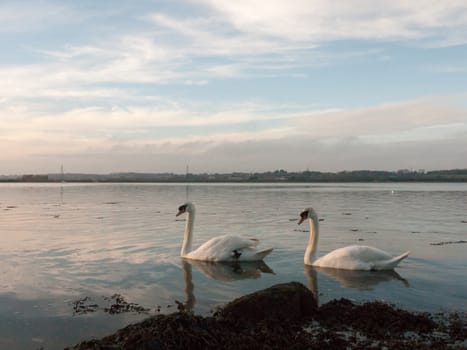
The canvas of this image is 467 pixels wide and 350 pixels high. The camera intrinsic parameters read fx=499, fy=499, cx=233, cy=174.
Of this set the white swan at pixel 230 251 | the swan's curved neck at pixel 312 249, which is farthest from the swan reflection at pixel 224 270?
the swan's curved neck at pixel 312 249

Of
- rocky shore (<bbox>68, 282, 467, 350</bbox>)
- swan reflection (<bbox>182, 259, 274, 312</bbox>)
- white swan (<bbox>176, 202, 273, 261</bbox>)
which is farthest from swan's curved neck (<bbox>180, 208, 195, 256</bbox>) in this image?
rocky shore (<bbox>68, 282, 467, 350</bbox>)

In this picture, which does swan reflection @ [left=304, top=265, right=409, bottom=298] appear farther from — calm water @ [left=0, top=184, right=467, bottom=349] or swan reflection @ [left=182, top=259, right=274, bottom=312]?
swan reflection @ [left=182, top=259, right=274, bottom=312]

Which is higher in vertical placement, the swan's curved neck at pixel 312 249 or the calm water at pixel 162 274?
the swan's curved neck at pixel 312 249

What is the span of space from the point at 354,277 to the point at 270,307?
182 inches

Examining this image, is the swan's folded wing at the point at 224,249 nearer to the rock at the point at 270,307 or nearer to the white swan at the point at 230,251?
the white swan at the point at 230,251

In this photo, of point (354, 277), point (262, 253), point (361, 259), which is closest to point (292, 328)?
point (354, 277)

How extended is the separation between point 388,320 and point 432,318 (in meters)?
0.91

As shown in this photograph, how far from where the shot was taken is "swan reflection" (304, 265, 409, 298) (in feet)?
36.8

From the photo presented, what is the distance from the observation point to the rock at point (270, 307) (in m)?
8.02

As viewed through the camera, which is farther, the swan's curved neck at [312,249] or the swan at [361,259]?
the swan's curved neck at [312,249]

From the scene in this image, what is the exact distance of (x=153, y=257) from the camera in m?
14.9

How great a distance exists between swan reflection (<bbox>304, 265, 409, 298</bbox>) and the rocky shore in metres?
2.23

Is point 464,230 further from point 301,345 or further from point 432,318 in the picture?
point 301,345

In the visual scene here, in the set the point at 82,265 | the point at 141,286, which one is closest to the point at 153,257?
the point at 82,265
